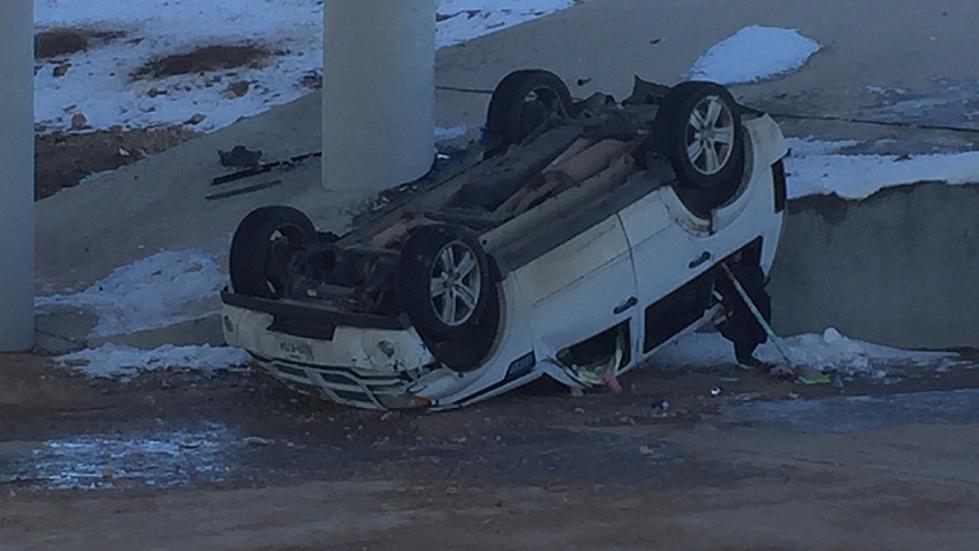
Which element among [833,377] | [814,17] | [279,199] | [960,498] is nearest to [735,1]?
[814,17]

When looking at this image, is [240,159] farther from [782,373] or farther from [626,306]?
[782,373]

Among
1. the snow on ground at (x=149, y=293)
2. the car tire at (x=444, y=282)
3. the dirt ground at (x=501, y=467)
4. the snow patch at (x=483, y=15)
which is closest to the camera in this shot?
the dirt ground at (x=501, y=467)

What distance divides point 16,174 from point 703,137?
4369 millimetres

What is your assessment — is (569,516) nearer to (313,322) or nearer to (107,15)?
(313,322)

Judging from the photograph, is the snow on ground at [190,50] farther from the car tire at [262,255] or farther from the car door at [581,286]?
the car door at [581,286]

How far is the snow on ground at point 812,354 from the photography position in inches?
391

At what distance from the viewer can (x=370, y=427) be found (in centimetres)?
845

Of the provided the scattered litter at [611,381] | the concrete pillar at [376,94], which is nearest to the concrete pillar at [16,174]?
the concrete pillar at [376,94]

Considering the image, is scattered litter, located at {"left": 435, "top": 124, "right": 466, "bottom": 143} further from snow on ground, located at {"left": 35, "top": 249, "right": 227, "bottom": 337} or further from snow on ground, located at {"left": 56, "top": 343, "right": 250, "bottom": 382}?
snow on ground, located at {"left": 56, "top": 343, "right": 250, "bottom": 382}

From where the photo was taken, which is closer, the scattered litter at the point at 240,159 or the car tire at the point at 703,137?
the car tire at the point at 703,137

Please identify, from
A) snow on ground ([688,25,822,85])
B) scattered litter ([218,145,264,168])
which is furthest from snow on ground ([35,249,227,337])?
snow on ground ([688,25,822,85])

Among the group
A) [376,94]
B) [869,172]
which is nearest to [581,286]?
[869,172]

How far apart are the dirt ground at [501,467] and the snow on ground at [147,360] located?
195 mm

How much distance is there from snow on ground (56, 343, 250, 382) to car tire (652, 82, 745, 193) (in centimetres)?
282
